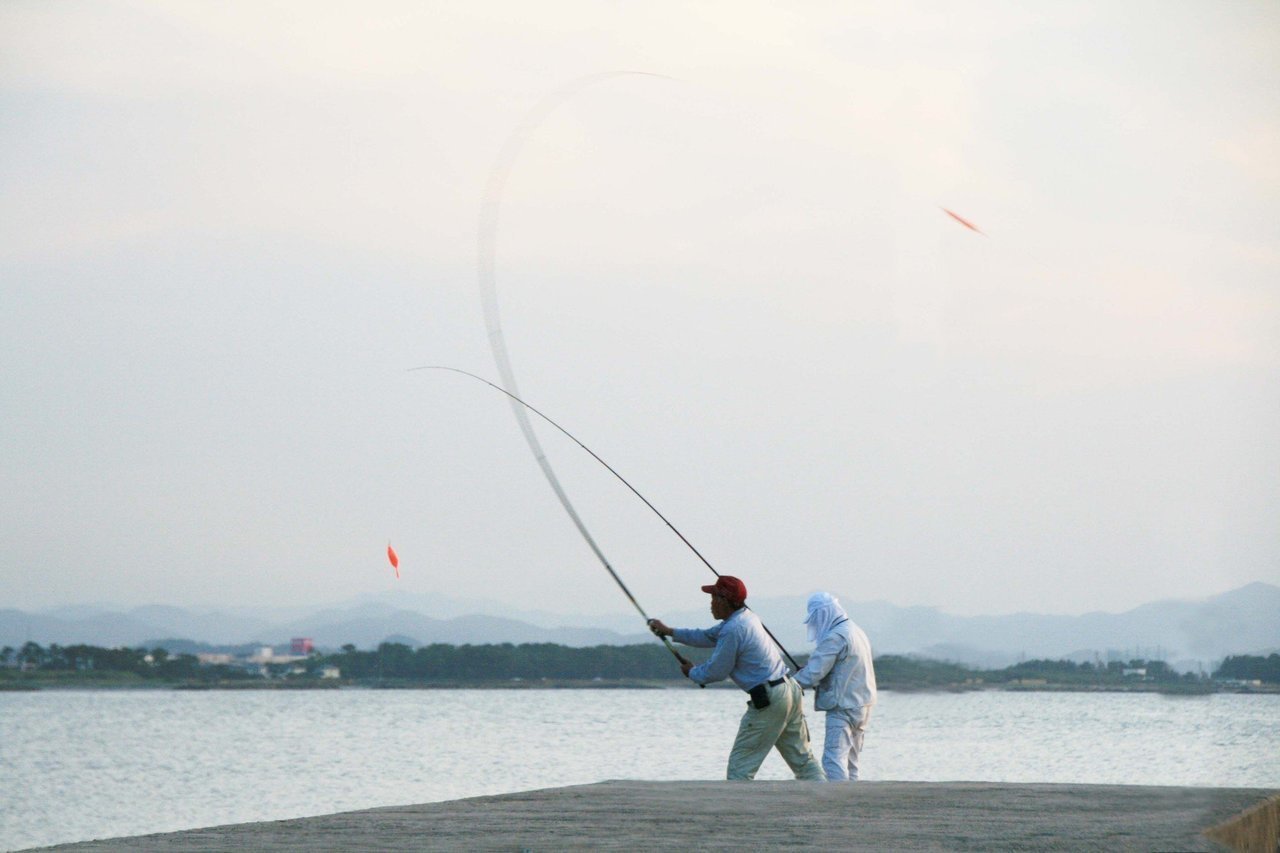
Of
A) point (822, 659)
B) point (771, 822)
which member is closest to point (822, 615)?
point (822, 659)

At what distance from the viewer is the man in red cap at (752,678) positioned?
872 centimetres

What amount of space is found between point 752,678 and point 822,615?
800mm

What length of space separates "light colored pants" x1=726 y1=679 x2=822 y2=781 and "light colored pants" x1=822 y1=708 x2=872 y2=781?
0.97 feet

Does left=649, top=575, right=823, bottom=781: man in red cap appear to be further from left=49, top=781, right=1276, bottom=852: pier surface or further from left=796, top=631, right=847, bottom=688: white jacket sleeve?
left=49, top=781, right=1276, bottom=852: pier surface

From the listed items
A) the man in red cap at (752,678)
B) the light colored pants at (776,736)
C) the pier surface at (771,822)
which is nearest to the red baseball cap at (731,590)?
the man in red cap at (752,678)

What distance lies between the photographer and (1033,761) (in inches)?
1417

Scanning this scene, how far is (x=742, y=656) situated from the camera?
878cm

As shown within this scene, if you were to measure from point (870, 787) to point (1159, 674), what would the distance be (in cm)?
124

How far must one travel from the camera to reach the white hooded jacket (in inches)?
362

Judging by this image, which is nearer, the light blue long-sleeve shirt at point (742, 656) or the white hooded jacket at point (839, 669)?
the light blue long-sleeve shirt at point (742, 656)

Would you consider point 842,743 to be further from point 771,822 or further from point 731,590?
point 771,822

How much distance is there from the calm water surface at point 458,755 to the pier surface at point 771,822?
1.84 ft

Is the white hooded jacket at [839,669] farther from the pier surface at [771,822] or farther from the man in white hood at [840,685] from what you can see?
the pier surface at [771,822]

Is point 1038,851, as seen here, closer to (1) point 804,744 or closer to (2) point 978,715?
(1) point 804,744
